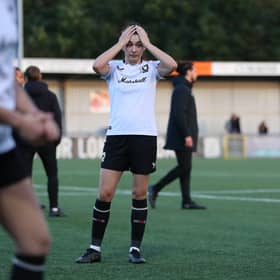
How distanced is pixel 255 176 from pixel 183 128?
908 cm

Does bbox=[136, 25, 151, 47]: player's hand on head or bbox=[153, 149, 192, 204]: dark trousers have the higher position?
bbox=[136, 25, 151, 47]: player's hand on head

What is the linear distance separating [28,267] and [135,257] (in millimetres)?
3963

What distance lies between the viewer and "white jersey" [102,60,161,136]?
27.8ft

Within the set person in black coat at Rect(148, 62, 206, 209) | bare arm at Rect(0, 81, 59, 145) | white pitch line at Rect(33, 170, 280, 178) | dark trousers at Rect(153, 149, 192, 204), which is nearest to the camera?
bare arm at Rect(0, 81, 59, 145)

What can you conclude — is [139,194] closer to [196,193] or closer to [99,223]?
[99,223]

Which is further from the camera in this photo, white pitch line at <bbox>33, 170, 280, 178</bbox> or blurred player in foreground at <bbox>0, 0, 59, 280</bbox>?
white pitch line at <bbox>33, 170, 280, 178</bbox>

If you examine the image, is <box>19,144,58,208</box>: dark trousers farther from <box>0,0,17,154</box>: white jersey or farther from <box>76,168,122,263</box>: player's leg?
<box>0,0,17,154</box>: white jersey

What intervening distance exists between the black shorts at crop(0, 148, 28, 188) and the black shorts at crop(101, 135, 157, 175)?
384cm

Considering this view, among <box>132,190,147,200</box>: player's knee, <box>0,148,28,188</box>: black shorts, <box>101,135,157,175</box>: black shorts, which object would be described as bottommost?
<box>132,190,147,200</box>: player's knee

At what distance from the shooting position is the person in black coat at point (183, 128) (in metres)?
14.0

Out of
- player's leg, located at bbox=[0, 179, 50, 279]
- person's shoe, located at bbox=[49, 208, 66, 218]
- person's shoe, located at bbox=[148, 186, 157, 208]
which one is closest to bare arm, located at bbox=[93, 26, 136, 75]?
player's leg, located at bbox=[0, 179, 50, 279]

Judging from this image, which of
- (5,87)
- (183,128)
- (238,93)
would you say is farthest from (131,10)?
(5,87)

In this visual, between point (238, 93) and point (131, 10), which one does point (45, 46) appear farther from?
point (238, 93)

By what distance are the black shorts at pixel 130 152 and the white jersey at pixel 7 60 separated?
3775 mm
